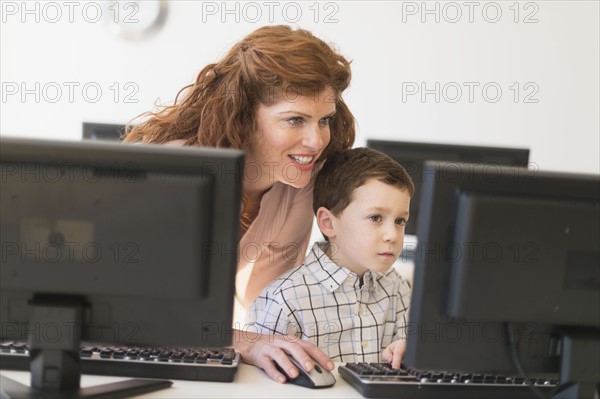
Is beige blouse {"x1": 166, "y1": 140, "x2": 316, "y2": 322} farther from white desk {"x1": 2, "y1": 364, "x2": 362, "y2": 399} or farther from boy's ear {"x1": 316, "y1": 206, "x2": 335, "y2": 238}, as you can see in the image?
white desk {"x1": 2, "y1": 364, "x2": 362, "y2": 399}

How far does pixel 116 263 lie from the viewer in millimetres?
1211

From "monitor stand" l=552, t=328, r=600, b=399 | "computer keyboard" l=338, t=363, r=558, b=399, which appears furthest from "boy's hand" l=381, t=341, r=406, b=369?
"monitor stand" l=552, t=328, r=600, b=399

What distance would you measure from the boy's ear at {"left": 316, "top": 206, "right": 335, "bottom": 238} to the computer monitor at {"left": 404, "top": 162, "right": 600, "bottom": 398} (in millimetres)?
804

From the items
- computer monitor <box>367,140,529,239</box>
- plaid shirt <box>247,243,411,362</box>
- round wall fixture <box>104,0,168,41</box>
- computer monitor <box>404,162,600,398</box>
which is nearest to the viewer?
computer monitor <box>404,162,600,398</box>

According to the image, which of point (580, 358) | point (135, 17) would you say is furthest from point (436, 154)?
point (135, 17)

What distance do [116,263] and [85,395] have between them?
0.76 ft

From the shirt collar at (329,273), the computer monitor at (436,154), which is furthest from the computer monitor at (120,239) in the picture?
the computer monitor at (436,154)

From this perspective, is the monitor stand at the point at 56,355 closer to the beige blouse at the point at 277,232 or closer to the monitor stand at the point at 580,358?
the monitor stand at the point at 580,358

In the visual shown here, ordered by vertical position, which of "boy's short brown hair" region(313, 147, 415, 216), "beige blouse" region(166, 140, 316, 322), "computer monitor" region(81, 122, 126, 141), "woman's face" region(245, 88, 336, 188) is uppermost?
"computer monitor" region(81, 122, 126, 141)

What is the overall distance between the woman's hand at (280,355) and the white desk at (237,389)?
0.09ft

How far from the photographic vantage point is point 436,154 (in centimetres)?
271

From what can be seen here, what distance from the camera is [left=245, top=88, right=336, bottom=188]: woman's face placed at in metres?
2.05

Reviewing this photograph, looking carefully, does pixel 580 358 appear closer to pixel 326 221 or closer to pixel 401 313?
pixel 401 313

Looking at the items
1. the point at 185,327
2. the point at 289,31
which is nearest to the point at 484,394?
the point at 185,327
